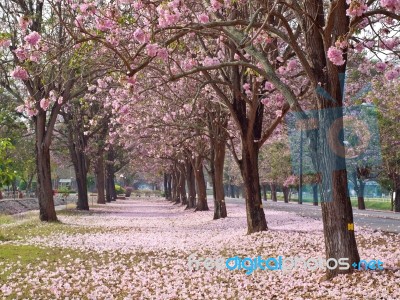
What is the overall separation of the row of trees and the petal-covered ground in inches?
36.0

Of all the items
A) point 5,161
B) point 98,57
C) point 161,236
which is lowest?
point 161,236

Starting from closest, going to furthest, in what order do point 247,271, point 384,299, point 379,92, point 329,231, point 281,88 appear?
point 384,299, point 329,231, point 281,88, point 247,271, point 379,92

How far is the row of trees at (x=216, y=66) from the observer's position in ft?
30.5

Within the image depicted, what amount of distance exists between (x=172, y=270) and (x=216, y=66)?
14.8 feet

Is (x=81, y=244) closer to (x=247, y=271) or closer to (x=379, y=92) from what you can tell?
(x=247, y=271)

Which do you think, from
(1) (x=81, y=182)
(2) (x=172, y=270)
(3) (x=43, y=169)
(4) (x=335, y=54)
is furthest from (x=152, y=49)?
(1) (x=81, y=182)

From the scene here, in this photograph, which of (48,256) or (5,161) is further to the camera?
(5,161)

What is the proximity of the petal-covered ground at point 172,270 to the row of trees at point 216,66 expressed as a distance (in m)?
0.92

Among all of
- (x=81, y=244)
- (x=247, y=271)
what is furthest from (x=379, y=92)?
(x=247, y=271)

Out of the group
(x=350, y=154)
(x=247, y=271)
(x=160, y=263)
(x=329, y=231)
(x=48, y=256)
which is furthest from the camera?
(x=350, y=154)

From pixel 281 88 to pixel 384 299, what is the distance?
421cm

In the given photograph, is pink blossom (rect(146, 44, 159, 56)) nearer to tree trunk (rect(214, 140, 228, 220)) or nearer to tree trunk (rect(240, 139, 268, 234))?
tree trunk (rect(240, 139, 268, 234))

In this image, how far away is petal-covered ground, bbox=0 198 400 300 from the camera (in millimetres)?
9070

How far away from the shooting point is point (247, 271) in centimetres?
1138
